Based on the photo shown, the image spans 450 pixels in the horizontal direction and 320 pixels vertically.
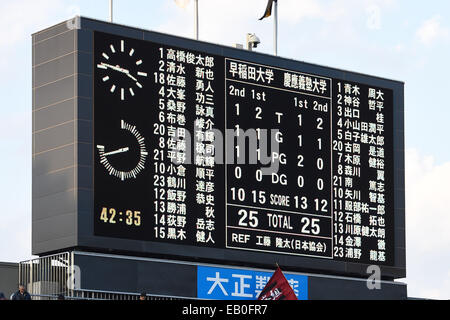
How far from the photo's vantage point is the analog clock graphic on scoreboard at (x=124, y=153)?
1086 inches

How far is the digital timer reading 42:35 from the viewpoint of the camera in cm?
2747

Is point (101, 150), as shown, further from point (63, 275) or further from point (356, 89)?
point (356, 89)

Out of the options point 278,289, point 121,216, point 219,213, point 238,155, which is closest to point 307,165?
point 238,155

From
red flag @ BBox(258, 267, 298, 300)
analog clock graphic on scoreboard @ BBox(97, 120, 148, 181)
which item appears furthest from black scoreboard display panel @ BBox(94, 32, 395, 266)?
red flag @ BBox(258, 267, 298, 300)

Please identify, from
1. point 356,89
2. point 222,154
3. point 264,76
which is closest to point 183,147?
point 222,154

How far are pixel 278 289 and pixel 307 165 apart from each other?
4699mm

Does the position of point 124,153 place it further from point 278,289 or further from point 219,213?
point 278,289

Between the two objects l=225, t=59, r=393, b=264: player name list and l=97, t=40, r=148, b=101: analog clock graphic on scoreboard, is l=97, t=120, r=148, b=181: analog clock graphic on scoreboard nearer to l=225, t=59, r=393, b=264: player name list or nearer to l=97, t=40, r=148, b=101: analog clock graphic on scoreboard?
l=97, t=40, r=148, b=101: analog clock graphic on scoreboard

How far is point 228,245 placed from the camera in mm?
29453

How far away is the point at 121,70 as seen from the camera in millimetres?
28109

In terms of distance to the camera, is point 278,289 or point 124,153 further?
point 124,153

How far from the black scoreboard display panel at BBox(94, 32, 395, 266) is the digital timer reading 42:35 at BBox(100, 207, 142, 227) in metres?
0.03
